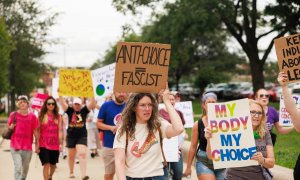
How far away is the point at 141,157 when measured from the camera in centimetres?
464

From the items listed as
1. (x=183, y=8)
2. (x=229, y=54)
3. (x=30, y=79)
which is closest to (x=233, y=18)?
(x=183, y=8)

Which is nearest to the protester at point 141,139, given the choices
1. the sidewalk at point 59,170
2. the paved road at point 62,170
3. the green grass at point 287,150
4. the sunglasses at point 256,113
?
the sunglasses at point 256,113

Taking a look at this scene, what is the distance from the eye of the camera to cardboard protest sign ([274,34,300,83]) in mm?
5426

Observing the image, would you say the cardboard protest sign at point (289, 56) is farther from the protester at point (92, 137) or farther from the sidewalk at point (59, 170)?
the protester at point (92, 137)

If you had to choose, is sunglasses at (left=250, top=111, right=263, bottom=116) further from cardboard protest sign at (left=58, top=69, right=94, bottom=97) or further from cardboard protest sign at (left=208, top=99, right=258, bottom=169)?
cardboard protest sign at (left=58, top=69, right=94, bottom=97)

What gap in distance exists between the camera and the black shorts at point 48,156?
9.10 meters

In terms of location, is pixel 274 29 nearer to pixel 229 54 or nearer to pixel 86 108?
pixel 86 108

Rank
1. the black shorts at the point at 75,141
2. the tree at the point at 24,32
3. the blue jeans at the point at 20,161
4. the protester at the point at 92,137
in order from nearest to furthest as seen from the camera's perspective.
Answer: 1. the blue jeans at the point at 20,161
2. the black shorts at the point at 75,141
3. the protester at the point at 92,137
4. the tree at the point at 24,32

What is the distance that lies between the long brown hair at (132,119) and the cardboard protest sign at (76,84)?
18.9 ft

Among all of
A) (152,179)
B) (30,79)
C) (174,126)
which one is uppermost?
(30,79)

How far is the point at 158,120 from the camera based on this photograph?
4832mm

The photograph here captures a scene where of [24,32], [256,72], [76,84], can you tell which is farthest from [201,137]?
[24,32]

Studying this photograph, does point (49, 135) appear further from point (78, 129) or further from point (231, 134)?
point (231, 134)

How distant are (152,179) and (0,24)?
76.6 feet
